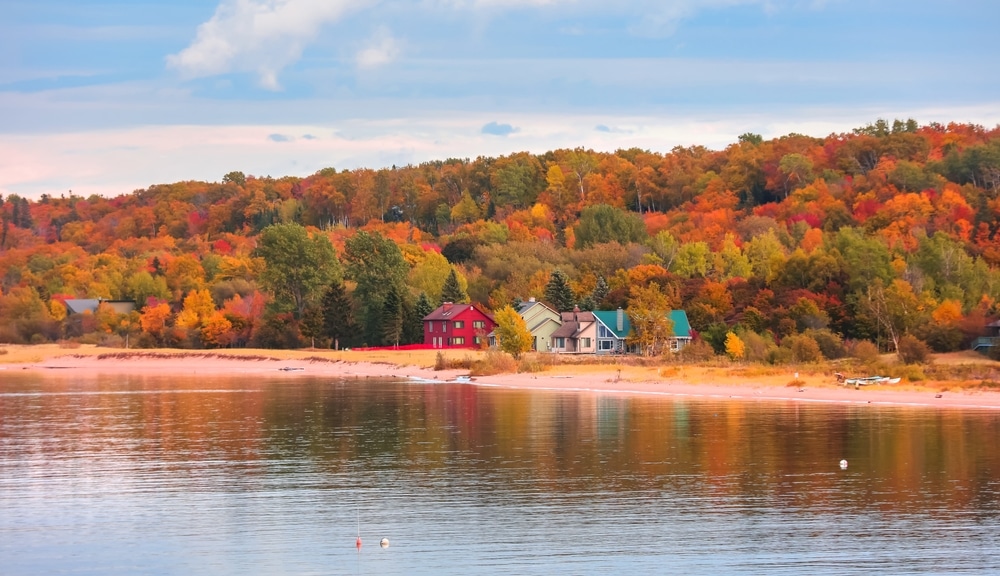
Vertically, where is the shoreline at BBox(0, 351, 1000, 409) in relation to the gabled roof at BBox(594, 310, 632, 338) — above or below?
below

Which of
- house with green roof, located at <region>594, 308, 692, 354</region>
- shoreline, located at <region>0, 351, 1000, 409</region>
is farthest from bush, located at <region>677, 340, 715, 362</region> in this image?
house with green roof, located at <region>594, 308, 692, 354</region>

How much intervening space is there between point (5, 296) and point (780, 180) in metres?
97.1

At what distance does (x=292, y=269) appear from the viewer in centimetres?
11162

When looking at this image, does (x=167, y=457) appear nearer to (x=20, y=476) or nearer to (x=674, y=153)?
(x=20, y=476)

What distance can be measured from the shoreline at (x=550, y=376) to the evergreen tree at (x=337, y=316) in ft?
21.1

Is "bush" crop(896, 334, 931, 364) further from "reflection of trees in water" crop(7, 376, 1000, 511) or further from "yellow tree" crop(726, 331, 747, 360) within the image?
"reflection of trees in water" crop(7, 376, 1000, 511)

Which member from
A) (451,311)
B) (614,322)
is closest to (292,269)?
(451,311)

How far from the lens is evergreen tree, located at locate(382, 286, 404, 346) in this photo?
101562 millimetres

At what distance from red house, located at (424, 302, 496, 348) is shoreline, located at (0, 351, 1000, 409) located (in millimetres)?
10319

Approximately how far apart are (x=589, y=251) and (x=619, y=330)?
28.0 m

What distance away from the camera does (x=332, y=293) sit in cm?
10250

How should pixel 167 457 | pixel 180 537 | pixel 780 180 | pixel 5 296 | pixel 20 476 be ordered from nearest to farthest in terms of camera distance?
pixel 180 537
pixel 20 476
pixel 167 457
pixel 5 296
pixel 780 180

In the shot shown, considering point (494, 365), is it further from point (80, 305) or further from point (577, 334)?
point (80, 305)

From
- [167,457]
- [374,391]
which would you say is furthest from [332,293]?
[167,457]
